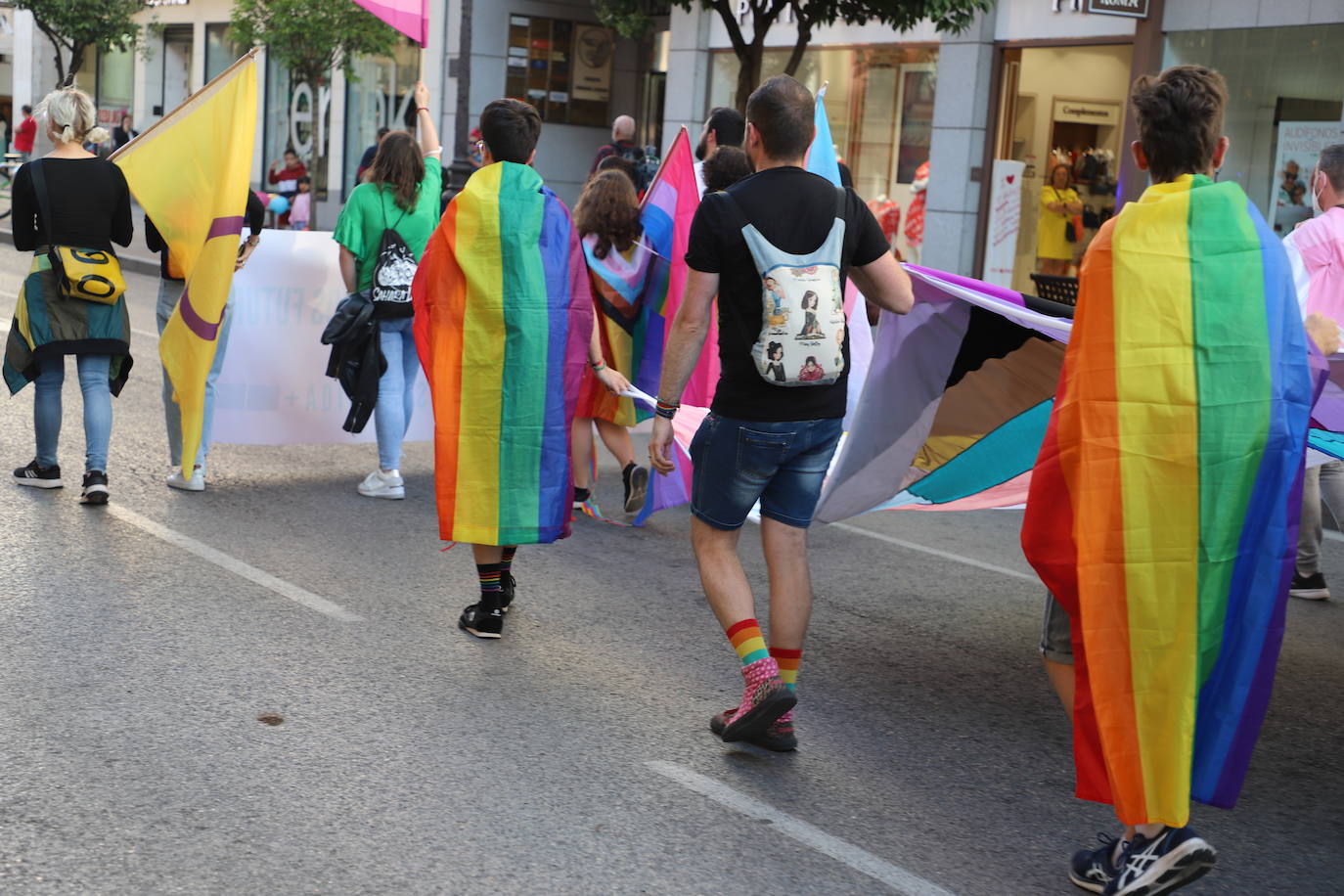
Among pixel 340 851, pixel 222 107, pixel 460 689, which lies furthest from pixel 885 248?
pixel 222 107

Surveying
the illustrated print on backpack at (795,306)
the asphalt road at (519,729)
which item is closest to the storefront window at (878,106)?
the asphalt road at (519,729)

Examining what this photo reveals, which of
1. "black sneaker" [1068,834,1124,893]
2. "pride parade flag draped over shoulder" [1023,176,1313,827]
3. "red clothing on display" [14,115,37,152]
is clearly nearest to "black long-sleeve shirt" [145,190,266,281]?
"pride parade flag draped over shoulder" [1023,176,1313,827]

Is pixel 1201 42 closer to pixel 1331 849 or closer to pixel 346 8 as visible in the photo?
pixel 1331 849

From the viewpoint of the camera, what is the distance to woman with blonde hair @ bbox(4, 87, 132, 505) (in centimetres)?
668

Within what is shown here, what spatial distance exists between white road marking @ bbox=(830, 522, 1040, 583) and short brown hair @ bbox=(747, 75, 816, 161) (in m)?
3.10

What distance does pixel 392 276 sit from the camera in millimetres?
7246

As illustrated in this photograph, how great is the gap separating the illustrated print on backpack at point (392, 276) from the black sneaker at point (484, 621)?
2265mm

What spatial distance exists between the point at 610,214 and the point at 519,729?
3.23m

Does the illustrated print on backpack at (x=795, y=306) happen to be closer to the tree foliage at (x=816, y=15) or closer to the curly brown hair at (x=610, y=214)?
the curly brown hair at (x=610, y=214)

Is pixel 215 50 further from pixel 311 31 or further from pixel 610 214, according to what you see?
pixel 610 214

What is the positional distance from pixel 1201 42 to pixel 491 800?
13.0 metres

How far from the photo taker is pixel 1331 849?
3961mm

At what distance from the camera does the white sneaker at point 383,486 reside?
7.54 m

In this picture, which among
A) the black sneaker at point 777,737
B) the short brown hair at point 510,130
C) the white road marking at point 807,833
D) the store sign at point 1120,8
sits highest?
the store sign at point 1120,8
